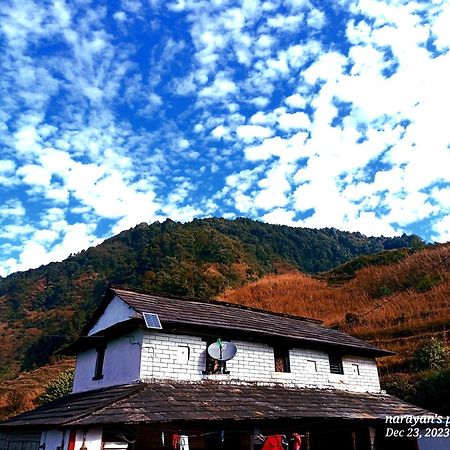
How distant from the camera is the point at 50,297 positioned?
90062 mm

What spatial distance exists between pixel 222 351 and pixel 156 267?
46.6m

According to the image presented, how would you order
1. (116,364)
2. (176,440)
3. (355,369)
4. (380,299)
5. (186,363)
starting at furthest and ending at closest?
1. (380,299)
2. (355,369)
3. (116,364)
4. (186,363)
5. (176,440)

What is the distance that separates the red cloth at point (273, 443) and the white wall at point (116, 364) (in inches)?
164

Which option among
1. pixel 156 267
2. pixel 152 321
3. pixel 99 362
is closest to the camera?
pixel 152 321

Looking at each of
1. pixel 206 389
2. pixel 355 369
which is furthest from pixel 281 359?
pixel 355 369

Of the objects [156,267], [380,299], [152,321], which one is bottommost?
[152,321]

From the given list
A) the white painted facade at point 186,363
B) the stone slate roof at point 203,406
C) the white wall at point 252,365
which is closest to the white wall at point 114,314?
the white painted facade at point 186,363

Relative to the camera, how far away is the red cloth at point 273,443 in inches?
472

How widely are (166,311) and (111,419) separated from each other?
209 inches

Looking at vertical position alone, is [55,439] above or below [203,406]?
below

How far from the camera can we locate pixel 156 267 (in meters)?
59.8

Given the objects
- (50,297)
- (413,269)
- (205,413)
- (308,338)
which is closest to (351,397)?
(308,338)

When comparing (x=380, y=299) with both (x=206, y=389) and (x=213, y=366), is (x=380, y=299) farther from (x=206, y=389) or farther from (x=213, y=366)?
(x=206, y=389)

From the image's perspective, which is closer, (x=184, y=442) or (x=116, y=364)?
(x=184, y=442)
